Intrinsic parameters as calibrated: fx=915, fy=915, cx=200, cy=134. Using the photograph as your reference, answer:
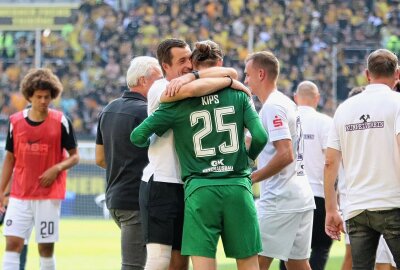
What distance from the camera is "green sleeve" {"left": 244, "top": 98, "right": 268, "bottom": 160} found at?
6.30m

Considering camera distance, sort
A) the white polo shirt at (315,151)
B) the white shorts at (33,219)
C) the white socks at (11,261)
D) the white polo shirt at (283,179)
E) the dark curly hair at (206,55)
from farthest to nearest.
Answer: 1. the white polo shirt at (315,151)
2. the white shorts at (33,219)
3. the white socks at (11,261)
4. the white polo shirt at (283,179)
5. the dark curly hair at (206,55)

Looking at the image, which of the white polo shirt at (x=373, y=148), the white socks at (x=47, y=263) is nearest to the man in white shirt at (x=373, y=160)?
the white polo shirt at (x=373, y=148)

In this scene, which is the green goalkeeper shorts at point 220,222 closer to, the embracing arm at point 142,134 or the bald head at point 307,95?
the embracing arm at point 142,134

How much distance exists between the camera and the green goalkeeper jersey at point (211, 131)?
20.5ft

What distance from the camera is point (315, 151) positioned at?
9.61 meters

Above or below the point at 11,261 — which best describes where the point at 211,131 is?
above

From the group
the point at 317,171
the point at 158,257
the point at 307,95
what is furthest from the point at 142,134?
the point at 307,95

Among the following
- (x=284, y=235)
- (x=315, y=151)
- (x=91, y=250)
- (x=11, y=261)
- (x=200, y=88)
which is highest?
(x=200, y=88)

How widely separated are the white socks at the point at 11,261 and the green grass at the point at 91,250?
3848mm

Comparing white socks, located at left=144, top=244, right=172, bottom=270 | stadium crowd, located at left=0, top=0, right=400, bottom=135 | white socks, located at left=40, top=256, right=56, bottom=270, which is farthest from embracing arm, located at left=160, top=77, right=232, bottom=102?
stadium crowd, located at left=0, top=0, right=400, bottom=135

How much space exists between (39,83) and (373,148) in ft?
12.6

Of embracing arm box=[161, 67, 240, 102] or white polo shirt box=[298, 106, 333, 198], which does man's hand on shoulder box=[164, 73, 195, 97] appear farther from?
white polo shirt box=[298, 106, 333, 198]

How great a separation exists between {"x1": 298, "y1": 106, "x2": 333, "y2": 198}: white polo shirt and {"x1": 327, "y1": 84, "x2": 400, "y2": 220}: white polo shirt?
300 cm

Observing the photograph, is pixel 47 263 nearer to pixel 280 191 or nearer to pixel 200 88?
pixel 280 191
